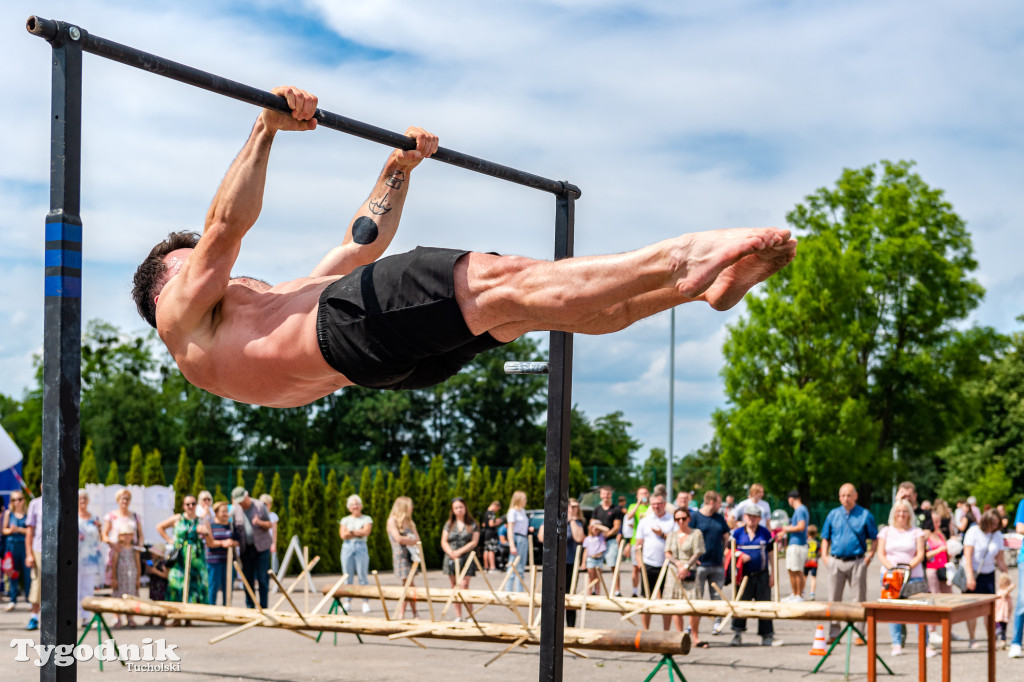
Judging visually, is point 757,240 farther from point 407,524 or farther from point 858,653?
point 407,524

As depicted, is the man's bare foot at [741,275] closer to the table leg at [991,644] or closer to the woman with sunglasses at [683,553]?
the table leg at [991,644]

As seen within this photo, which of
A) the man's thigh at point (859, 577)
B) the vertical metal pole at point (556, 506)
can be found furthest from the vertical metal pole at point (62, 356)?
the man's thigh at point (859, 577)

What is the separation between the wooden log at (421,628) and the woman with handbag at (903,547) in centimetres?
386

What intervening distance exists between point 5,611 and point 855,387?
22.2m

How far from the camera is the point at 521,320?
296 centimetres

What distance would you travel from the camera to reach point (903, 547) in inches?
416

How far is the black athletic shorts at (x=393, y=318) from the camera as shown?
3.00 meters

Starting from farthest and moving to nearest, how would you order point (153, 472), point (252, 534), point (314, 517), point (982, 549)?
point (153, 472)
point (314, 517)
point (252, 534)
point (982, 549)

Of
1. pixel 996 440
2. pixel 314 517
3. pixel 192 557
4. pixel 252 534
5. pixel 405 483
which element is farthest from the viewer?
pixel 996 440

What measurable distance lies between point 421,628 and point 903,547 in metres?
4.97

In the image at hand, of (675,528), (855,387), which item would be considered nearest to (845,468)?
(855,387)

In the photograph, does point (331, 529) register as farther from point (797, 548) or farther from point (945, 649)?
point (945, 649)

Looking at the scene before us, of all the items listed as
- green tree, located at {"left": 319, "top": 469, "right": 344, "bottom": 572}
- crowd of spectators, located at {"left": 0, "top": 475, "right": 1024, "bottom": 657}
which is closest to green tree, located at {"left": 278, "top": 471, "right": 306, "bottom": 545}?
green tree, located at {"left": 319, "top": 469, "right": 344, "bottom": 572}

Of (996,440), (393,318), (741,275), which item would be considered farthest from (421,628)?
(996,440)
